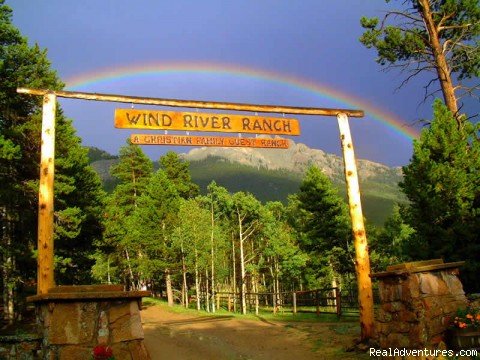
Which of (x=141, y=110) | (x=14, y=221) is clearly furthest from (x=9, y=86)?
(x=141, y=110)

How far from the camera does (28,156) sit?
18344 mm

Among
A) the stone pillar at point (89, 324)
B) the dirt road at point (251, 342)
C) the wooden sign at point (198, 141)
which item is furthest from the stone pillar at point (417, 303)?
the wooden sign at point (198, 141)

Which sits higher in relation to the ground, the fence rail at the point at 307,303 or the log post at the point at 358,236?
the log post at the point at 358,236

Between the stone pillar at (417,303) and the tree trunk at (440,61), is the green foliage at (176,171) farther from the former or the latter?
the stone pillar at (417,303)

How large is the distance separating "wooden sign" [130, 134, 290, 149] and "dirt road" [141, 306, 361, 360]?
16.5 feet

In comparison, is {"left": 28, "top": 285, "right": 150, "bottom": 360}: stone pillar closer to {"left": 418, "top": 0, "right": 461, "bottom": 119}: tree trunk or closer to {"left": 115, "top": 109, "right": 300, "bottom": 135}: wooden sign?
{"left": 115, "top": 109, "right": 300, "bottom": 135}: wooden sign

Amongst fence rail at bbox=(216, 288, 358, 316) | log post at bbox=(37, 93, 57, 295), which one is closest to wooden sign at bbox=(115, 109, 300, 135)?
log post at bbox=(37, 93, 57, 295)

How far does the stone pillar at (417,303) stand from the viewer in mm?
6699

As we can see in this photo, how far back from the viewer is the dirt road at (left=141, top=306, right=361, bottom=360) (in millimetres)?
9547

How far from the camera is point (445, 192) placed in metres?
14.8

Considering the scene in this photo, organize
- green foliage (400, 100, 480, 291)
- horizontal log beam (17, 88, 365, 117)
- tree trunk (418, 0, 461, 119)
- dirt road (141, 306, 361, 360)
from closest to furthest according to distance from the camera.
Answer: horizontal log beam (17, 88, 365, 117) → dirt road (141, 306, 361, 360) → green foliage (400, 100, 480, 291) → tree trunk (418, 0, 461, 119)

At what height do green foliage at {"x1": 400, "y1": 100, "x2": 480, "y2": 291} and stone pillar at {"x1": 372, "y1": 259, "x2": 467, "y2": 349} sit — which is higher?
green foliage at {"x1": 400, "y1": 100, "x2": 480, "y2": 291}

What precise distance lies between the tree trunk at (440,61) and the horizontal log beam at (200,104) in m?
7.31

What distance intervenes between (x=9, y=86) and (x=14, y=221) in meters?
6.23
